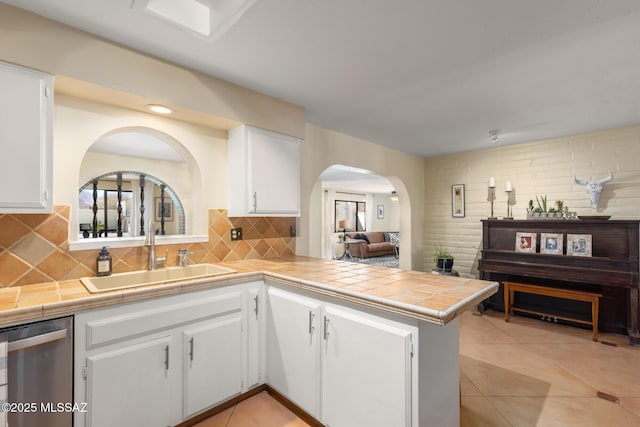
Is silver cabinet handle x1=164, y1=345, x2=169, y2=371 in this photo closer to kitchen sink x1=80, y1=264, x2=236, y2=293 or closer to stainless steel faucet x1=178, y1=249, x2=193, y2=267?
kitchen sink x1=80, y1=264, x2=236, y2=293

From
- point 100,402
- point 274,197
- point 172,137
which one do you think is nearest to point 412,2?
point 274,197

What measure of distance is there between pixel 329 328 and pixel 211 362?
78 centimetres

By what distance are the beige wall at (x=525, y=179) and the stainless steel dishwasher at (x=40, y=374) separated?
15.0 ft

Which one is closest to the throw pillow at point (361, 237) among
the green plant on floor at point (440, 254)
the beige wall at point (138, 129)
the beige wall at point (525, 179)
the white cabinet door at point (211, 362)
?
the beige wall at point (525, 179)

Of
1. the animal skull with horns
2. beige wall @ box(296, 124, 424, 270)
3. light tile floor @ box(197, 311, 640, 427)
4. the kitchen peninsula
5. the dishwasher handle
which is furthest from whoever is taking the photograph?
the animal skull with horns

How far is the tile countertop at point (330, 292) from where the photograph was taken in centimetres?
123

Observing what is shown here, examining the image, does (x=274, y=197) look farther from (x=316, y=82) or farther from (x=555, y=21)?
(x=555, y=21)

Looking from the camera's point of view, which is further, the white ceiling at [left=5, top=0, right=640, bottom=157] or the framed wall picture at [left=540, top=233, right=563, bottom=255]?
the framed wall picture at [left=540, top=233, right=563, bottom=255]

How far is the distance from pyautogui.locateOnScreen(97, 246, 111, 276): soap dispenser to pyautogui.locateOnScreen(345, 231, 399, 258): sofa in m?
7.09

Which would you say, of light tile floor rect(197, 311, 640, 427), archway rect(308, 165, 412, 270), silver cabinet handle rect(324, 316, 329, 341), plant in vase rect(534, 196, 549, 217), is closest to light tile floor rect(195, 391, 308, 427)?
light tile floor rect(197, 311, 640, 427)

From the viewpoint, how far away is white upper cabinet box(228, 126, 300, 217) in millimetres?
2340

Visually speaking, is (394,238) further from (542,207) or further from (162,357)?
(162,357)

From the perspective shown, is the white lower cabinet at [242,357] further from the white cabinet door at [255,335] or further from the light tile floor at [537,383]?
the light tile floor at [537,383]

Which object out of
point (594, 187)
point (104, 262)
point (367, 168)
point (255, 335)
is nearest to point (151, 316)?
point (104, 262)
